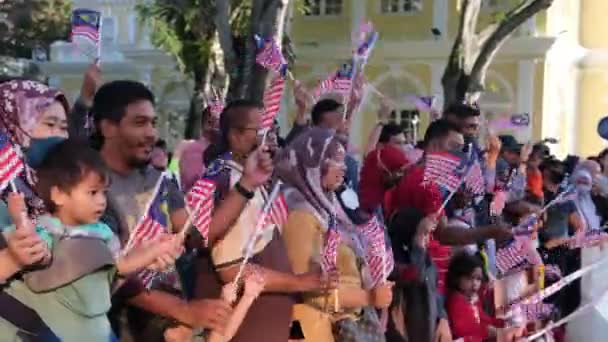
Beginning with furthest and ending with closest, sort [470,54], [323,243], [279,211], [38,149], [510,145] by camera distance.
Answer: [470,54], [510,145], [323,243], [279,211], [38,149]

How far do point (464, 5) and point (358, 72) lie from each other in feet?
38.8

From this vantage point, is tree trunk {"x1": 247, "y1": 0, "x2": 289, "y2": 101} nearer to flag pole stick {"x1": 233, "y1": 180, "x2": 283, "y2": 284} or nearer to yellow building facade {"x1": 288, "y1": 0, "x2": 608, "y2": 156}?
flag pole stick {"x1": 233, "y1": 180, "x2": 283, "y2": 284}

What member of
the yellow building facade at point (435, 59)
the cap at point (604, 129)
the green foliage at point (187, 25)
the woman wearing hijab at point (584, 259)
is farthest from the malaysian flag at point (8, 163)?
the yellow building facade at point (435, 59)

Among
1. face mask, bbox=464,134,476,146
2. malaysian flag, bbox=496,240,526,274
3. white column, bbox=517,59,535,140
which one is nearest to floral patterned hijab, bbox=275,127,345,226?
face mask, bbox=464,134,476,146

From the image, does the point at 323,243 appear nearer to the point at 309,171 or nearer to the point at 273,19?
the point at 309,171

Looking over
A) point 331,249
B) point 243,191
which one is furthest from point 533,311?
point 243,191

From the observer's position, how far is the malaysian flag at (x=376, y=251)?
5.42m

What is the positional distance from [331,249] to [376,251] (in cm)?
44

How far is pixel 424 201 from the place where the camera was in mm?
6305

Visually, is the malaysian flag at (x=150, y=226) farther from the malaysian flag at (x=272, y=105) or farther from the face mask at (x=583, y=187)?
the face mask at (x=583, y=187)

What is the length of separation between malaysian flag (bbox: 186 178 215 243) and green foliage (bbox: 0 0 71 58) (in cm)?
2741

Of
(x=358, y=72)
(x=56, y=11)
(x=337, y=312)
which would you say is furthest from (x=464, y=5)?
(x=56, y=11)

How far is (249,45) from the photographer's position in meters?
14.3

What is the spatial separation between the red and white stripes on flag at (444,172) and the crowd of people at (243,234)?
0.5 inches
